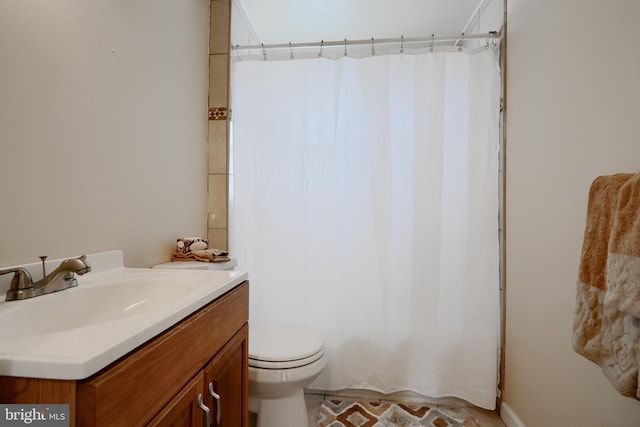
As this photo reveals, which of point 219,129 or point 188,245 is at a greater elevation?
point 219,129

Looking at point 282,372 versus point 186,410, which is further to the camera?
point 282,372

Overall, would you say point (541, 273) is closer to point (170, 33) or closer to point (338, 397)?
point (338, 397)

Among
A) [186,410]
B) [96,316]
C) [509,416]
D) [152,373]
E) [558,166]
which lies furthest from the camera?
[509,416]

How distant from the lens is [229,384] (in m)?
0.95

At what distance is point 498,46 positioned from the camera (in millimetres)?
1672

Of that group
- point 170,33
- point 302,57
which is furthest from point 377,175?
point 170,33

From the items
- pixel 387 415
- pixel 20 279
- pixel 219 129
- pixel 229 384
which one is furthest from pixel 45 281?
pixel 387 415

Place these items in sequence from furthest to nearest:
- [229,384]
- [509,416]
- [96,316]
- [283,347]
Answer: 1. [509,416]
2. [283,347]
3. [229,384]
4. [96,316]

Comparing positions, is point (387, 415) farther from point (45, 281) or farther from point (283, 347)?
point (45, 281)

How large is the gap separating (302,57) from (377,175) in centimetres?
80

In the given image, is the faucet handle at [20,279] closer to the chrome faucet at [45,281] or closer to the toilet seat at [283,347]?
the chrome faucet at [45,281]

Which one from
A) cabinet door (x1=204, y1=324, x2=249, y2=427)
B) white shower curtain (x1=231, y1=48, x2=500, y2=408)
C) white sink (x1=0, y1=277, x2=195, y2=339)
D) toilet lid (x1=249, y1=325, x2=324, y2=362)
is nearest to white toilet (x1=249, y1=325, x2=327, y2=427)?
toilet lid (x1=249, y1=325, x2=324, y2=362)

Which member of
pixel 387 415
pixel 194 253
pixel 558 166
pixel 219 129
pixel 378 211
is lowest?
pixel 387 415

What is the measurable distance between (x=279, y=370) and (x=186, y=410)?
668mm
